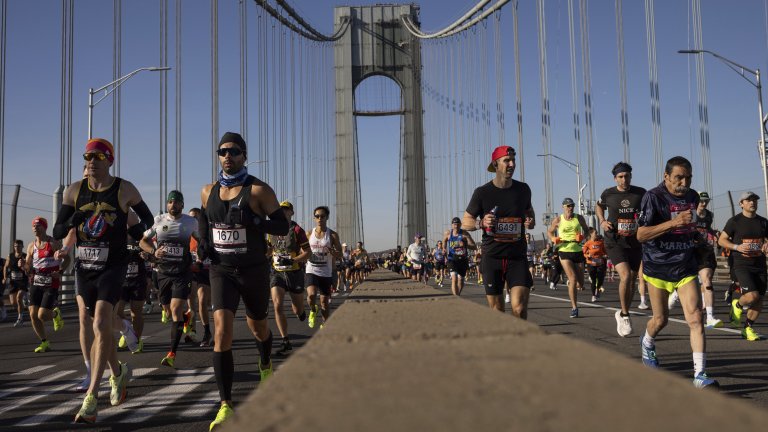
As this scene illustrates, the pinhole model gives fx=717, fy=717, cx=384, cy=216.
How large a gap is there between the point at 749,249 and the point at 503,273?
385cm

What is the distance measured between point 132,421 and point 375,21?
62797 millimetres

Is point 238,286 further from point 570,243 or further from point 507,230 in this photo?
point 570,243

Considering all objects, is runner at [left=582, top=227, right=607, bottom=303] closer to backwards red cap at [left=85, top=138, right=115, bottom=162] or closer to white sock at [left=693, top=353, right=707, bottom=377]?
white sock at [left=693, top=353, right=707, bottom=377]

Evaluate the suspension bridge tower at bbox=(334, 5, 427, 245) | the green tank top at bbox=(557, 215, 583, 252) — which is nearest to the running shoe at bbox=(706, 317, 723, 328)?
the green tank top at bbox=(557, 215, 583, 252)

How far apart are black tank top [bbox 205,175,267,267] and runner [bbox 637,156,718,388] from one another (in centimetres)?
294

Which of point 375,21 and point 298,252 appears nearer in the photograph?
point 298,252

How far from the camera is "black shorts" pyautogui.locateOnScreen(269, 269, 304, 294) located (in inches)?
345

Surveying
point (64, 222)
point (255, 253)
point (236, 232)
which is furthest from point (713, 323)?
point (64, 222)

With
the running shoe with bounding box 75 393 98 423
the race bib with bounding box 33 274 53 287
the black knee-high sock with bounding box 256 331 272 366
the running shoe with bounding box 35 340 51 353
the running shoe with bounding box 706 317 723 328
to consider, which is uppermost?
the race bib with bounding box 33 274 53 287

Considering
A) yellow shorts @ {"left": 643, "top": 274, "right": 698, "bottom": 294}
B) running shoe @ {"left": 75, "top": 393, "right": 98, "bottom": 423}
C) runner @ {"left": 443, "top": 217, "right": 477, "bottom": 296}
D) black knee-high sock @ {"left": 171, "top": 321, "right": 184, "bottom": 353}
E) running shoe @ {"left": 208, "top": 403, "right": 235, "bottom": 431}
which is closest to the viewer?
running shoe @ {"left": 208, "top": 403, "right": 235, "bottom": 431}

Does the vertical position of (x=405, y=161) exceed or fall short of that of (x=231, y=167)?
it exceeds it

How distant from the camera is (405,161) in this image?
62.1m

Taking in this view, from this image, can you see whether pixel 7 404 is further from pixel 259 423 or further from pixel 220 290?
pixel 259 423

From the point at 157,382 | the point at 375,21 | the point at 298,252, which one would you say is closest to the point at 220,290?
the point at 157,382
